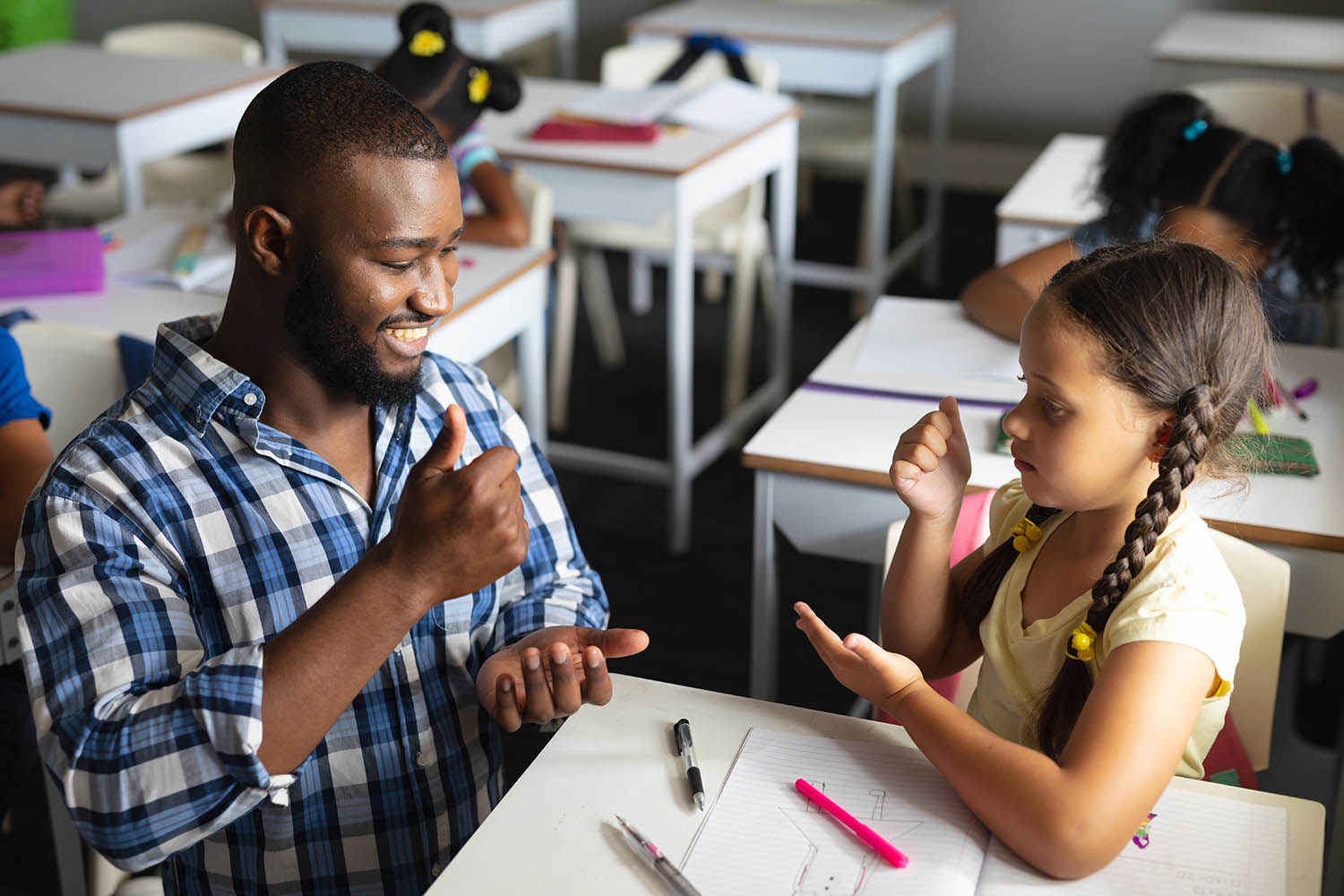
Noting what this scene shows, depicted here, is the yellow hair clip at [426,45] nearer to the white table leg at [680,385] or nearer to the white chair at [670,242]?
the white table leg at [680,385]

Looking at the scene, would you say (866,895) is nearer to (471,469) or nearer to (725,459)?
(471,469)

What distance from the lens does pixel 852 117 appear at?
13.7 ft

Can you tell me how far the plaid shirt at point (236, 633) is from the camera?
37.5 inches

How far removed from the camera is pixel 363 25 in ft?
14.1

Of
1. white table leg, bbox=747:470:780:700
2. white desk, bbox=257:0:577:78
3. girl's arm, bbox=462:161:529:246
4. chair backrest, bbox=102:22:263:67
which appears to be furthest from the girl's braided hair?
chair backrest, bbox=102:22:263:67

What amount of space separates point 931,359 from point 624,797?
112 cm

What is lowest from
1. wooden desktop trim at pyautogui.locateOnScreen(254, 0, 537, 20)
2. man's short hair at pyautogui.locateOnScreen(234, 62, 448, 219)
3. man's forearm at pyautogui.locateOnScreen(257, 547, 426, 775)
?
wooden desktop trim at pyautogui.locateOnScreen(254, 0, 537, 20)

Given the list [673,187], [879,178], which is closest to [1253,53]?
[879,178]

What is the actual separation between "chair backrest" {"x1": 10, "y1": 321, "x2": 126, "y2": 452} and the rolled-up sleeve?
2.78ft

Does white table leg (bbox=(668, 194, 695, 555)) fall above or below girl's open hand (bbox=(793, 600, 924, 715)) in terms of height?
below

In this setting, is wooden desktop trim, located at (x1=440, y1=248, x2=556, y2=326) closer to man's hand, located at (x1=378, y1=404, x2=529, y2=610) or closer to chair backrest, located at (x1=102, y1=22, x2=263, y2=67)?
man's hand, located at (x1=378, y1=404, x2=529, y2=610)

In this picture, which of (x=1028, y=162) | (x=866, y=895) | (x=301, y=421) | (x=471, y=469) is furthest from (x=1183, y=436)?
(x=1028, y=162)

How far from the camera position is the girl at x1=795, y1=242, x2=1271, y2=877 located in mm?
978

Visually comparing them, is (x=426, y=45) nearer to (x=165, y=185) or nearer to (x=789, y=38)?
(x=165, y=185)
